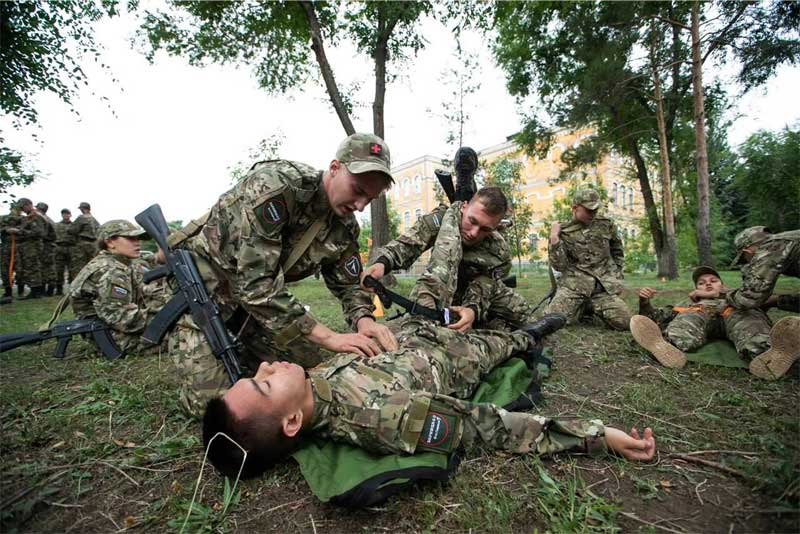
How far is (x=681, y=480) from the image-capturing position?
1751 mm

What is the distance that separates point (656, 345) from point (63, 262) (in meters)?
14.2

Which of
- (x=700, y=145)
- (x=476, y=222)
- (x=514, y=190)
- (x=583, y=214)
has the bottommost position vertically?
(x=476, y=222)

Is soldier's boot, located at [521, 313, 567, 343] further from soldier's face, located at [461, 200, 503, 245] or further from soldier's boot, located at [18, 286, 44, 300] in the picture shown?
soldier's boot, located at [18, 286, 44, 300]

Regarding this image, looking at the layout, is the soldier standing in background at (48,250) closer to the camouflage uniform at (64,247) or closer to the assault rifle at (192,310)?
the camouflage uniform at (64,247)

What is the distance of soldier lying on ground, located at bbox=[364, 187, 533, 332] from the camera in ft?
11.4

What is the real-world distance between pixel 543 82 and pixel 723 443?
1360 centimetres

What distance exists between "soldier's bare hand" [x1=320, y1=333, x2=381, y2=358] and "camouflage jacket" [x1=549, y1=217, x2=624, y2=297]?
4085 mm

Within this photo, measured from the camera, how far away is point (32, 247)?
32.4ft

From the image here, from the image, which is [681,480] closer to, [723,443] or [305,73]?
[723,443]

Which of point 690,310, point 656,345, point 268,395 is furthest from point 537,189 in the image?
point 268,395

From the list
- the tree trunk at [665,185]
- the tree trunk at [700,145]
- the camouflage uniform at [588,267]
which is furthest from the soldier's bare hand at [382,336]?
the tree trunk at [665,185]

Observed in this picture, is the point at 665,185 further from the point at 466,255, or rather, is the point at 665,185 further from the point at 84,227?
the point at 84,227

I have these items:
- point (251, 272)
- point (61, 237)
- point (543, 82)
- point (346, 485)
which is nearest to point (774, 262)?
point (346, 485)

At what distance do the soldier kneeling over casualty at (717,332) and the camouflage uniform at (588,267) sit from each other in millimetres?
904
